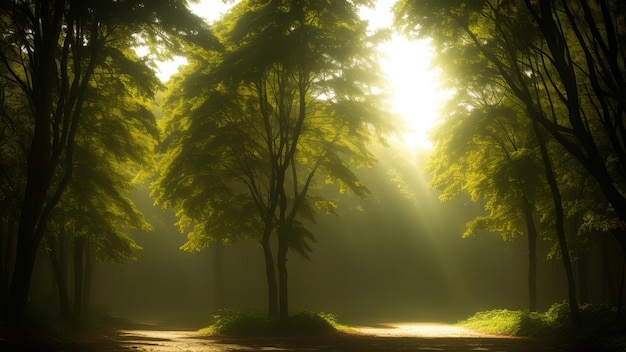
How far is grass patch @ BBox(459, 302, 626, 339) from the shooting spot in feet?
48.6

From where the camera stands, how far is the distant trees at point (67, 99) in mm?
13180

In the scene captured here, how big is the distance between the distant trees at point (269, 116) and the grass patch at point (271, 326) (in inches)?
22.8

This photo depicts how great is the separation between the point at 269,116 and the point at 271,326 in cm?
822

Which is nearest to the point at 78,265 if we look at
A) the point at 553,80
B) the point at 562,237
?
the point at 562,237

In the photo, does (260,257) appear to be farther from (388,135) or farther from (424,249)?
(388,135)

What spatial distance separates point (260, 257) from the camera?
50844mm

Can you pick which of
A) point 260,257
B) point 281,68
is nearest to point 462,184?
point 281,68

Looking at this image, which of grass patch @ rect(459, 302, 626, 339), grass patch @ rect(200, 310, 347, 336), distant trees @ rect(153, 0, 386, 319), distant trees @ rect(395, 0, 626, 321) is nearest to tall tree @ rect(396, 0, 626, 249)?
distant trees @ rect(395, 0, 626, 321)

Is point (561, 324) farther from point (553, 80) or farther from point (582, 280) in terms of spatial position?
point (553, 80)

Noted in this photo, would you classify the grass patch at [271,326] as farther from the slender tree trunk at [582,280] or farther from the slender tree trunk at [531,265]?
the slender tree trunk at [582,280]

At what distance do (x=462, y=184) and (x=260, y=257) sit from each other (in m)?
29.8

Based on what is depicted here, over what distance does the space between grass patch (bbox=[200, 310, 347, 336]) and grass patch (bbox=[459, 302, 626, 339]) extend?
641 centimetres

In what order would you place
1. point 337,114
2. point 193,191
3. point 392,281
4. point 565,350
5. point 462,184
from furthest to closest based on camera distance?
point 392,281, point 462,184, point 193,191, point 337,114, point 565,350

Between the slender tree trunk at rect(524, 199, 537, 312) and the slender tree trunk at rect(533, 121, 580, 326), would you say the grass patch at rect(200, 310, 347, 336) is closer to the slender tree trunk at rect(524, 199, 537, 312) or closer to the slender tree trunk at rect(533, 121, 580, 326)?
the slender tree trunk at rect(533, 121, 580, 326)
